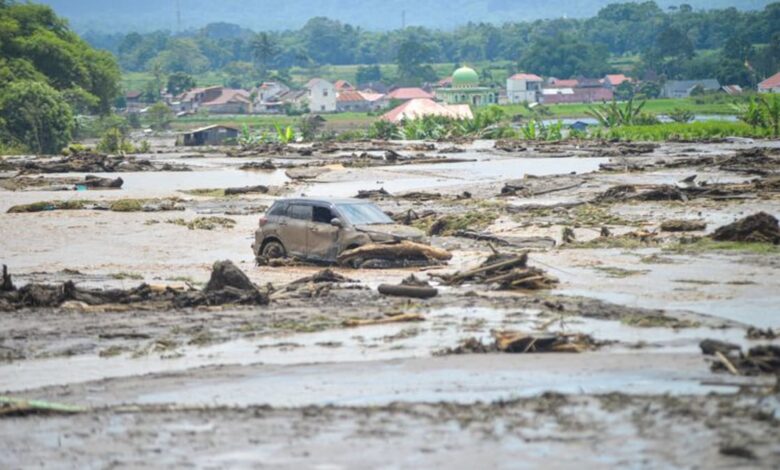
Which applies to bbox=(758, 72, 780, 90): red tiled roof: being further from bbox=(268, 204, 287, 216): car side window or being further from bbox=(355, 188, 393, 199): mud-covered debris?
bbox=(268, 204, 287, 216): car side window

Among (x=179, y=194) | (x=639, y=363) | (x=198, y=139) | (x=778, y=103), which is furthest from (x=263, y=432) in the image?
(x=198, y=139)

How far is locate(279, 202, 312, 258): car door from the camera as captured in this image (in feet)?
94.3

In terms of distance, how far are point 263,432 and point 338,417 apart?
0.93 m

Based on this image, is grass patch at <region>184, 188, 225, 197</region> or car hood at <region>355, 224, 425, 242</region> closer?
car hood at <region>355, 224, 425, 242</region>

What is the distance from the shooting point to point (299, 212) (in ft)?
95.0

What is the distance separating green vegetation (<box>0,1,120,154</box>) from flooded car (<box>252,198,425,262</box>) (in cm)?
7090

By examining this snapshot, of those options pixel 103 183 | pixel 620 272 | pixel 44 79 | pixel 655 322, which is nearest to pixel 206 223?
pixel 620 272

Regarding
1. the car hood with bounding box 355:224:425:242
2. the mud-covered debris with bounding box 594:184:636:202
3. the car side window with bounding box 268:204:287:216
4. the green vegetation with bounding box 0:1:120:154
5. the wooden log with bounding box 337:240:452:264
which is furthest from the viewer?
the green vegetation with bounding box 0:1:120:154

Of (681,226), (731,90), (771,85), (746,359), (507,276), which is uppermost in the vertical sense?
(746,359)

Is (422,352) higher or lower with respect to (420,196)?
higher

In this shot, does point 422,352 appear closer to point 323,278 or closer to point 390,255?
point 323,278

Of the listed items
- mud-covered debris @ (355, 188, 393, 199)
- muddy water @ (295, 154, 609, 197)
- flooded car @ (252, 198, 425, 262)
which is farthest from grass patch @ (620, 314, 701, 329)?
muddy water @ (295, 154, 609, 197)

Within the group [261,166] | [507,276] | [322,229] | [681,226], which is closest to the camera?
[507,276]

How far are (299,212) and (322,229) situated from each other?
0.92 m
